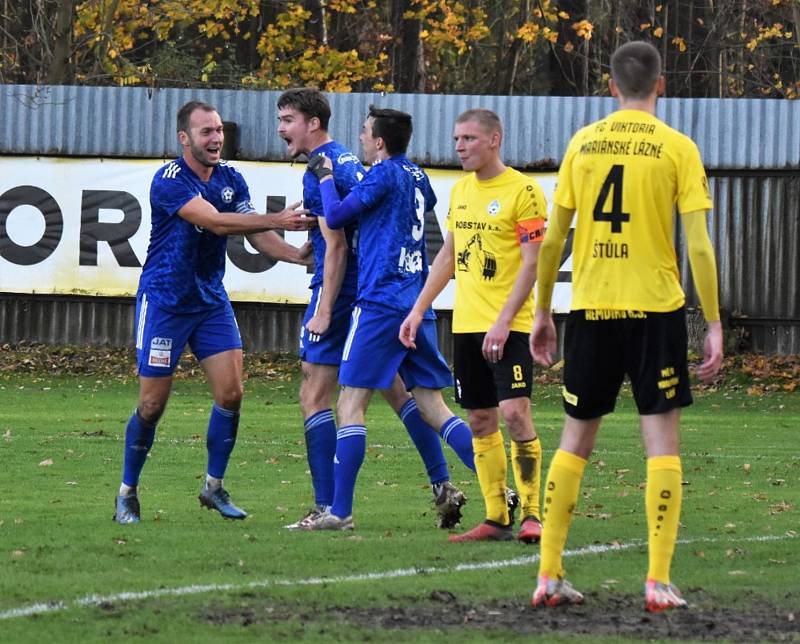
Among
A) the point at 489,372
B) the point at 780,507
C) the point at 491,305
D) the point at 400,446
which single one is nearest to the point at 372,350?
the point at 489,372

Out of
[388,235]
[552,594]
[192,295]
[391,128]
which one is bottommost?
[552,594]

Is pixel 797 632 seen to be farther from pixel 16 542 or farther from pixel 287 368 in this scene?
pixel 287 368

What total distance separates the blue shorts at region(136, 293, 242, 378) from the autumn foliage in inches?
868

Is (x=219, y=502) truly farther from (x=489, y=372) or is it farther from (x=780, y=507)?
(x=780, y=507)

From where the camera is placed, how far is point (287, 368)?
72.0ft

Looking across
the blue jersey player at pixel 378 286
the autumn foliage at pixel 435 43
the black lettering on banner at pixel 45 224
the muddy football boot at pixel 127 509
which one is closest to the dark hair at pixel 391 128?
the blue jersey player at pixel 378 286

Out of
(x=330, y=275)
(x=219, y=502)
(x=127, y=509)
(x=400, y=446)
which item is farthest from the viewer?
(x=400, y=446)

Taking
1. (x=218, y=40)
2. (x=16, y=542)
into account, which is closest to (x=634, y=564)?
(x=16, y=542)

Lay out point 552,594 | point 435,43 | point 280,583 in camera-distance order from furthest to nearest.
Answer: point 435,43, point 280,583, point 552,594

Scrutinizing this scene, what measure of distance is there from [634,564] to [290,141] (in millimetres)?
3144

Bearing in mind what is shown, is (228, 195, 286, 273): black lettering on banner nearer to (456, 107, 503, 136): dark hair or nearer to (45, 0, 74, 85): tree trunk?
(45, 0, 74, 85): tree trunk

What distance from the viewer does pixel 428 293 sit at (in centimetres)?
845

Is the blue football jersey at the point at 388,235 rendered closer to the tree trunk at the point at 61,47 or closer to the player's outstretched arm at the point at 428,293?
the player's outstretched arm at the point at 428,293

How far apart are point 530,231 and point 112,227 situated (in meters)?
14.4
